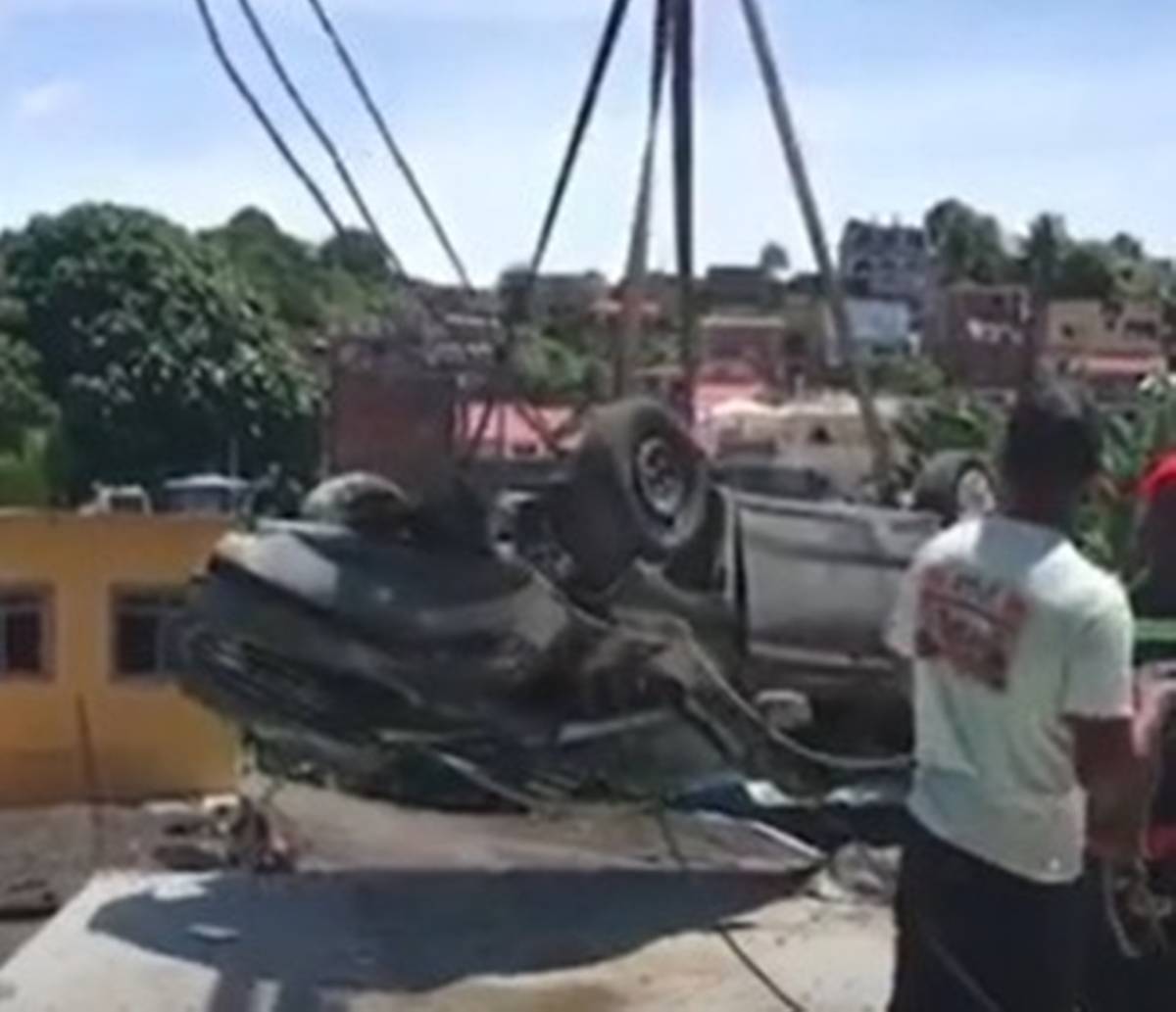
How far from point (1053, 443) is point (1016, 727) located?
446 millimetres

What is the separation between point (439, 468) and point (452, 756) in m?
0.80

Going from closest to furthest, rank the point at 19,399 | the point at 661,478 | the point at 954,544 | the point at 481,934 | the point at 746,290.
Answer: the point at 954,544, the point at 481,934, the point at 661,478, the point at 746,290, the point at 19,399

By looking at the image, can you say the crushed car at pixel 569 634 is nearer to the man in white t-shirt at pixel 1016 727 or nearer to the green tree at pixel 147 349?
the man in white t-shirt at pixel 1016 727

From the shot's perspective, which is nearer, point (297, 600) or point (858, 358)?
point (297, 600)

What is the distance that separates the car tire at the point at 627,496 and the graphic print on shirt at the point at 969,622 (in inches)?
144

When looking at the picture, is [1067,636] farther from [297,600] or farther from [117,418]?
[117,418]

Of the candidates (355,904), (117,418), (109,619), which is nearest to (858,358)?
(355,904)

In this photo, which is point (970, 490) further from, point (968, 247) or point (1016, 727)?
point (968, 247)

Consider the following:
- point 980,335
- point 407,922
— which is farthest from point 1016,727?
point 980,335

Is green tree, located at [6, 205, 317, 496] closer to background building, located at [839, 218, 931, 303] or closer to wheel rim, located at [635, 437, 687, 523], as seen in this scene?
background building, located at [839, 218, 931, 303]

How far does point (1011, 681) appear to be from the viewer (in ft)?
16.4

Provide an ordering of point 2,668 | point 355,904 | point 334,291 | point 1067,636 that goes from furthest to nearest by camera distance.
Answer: point 334,291 < point 2,668 < point 355,904 < point 1067,636

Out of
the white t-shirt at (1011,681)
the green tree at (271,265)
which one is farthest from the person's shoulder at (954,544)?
the green tree at (271,265)

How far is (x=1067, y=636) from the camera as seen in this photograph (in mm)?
4898
